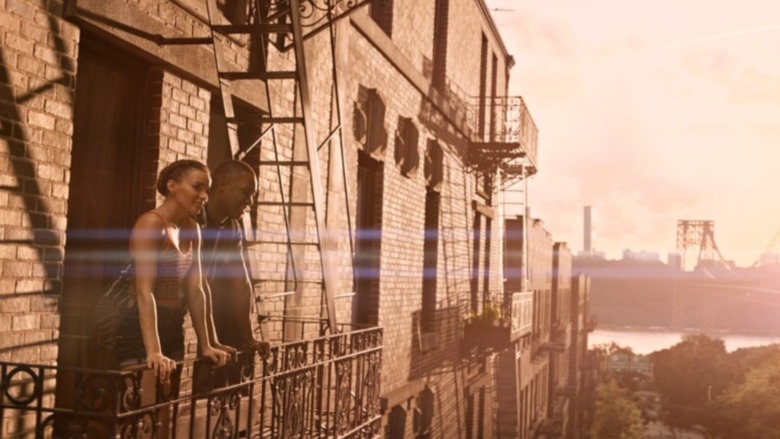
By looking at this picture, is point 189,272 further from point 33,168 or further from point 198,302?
point 33,168

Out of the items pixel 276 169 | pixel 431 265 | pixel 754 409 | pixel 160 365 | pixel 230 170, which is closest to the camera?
pixel 160 365

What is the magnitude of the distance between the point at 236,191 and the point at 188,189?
771 millimetres

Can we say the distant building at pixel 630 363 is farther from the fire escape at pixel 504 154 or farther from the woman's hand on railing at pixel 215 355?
the woman's hand on railing at pixel 215 355

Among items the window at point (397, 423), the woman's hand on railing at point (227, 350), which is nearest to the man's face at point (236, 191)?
the woman's hand on railing at point (227, 350)

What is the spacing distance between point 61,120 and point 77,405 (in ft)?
6.31

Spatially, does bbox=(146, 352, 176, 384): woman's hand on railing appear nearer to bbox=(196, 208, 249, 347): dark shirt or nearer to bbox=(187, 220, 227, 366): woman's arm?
bbox=(187, 220, 227, 366): woman's arm

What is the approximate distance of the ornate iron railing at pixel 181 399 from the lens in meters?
3.77

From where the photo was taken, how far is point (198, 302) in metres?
4.66

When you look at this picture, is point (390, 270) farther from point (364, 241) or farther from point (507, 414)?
point (507, 414)

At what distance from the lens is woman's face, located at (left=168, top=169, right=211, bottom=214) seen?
441cm

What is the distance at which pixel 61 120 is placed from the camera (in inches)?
192

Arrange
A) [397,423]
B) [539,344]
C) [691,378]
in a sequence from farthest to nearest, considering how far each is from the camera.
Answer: [691,378] < [539,344] < [397,423]

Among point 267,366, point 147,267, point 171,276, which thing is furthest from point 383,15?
point 147,267

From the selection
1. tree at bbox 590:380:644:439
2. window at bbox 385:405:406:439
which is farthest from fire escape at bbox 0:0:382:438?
tree at bbox 590:380:644:439
